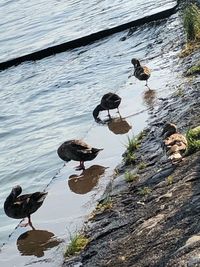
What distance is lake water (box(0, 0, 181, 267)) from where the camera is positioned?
31.7 feet

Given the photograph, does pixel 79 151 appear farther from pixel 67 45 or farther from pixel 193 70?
pixel 67 45

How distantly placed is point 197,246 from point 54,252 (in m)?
3.11

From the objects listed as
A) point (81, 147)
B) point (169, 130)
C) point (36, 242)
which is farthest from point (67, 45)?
point (36, 242)

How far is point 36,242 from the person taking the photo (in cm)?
837

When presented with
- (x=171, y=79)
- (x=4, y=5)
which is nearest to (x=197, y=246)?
(x=171, y=79)

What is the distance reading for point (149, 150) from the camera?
976cm

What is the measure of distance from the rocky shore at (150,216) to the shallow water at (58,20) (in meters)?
16.8

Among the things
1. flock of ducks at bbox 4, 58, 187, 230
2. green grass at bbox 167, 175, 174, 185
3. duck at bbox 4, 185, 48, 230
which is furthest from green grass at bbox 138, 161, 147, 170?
duck at bbox 4, 185, 48, 230

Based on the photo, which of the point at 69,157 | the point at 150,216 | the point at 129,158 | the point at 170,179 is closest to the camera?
the point at 150,216

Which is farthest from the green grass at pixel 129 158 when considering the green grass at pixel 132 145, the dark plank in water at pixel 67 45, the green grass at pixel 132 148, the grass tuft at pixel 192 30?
the dark plank in water at pixel 67 45

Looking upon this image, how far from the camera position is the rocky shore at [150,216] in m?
5.54

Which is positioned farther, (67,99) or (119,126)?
(67,99)

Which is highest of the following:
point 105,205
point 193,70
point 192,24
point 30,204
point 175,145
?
point 175,145

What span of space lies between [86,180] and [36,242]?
6.76 ft
